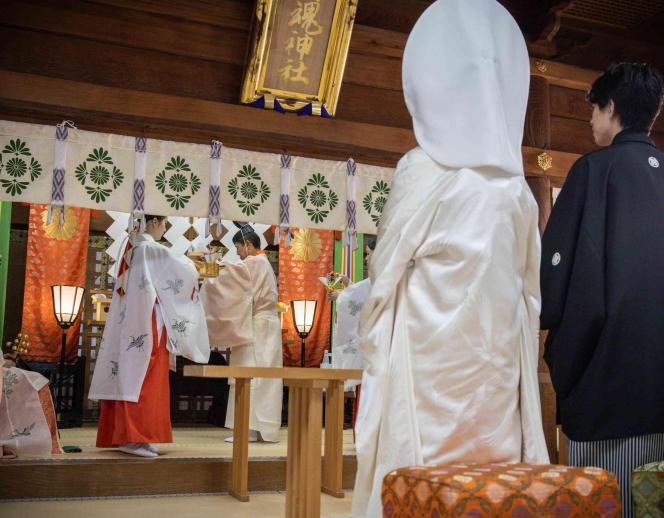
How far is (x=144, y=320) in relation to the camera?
6719 millimetres

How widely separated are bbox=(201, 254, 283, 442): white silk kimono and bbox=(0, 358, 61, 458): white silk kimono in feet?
8.01

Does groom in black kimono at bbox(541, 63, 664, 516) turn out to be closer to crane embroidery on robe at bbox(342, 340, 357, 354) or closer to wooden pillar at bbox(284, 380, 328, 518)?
wooden pillar at bbox(284, 380, 328, 518)

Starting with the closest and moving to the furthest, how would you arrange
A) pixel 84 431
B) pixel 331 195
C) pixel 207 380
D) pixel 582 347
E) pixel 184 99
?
1. pixel 582 347
2. pixel 184 99
3. pixel 331 195
4. pixel 84 431
5. pixel 207 380

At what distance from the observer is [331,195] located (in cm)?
727

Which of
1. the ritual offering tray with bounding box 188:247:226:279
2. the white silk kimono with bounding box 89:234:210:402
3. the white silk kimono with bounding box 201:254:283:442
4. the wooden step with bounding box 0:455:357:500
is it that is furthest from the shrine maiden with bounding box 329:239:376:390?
the wooden step with bounding box 0:455:357:500

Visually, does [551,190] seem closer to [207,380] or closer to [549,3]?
[549,3]

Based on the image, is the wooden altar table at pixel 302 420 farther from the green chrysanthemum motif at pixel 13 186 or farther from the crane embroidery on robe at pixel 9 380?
the green chrysanthemum motif at pixel 13 186

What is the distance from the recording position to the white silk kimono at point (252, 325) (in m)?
8.44

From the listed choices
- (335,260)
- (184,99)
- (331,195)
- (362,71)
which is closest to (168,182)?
(184,99)

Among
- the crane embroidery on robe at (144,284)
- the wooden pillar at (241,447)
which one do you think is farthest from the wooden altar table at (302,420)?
the crane embroidery on robe at (144,284)

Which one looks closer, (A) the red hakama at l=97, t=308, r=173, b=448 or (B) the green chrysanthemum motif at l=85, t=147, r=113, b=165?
(A) the red hakama at l=97, t=308, r=173, b=448

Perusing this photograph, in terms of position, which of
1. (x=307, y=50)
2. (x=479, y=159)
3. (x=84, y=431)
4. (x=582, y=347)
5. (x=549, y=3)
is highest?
(x=549, y=3)

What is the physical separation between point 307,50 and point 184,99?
1168mm

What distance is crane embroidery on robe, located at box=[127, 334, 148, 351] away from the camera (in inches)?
262
